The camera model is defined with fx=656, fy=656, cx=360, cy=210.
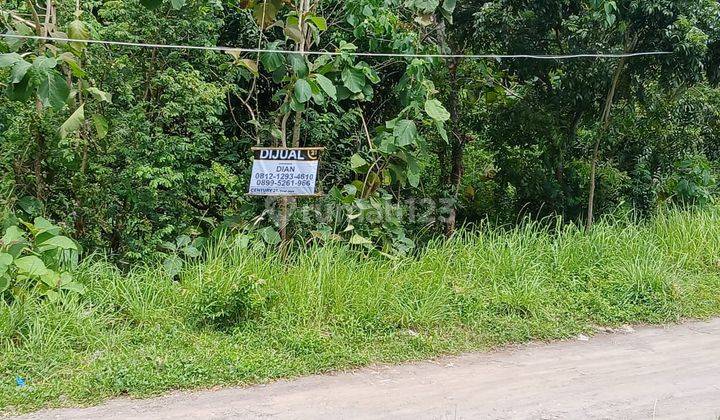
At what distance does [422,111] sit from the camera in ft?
20.4

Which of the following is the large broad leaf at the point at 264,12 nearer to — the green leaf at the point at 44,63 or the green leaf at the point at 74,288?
the green leaf at the point at 44,63

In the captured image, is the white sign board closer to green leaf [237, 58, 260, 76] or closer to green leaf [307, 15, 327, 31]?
green leaf [237, 58, 260, 76]

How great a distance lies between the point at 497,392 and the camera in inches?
163

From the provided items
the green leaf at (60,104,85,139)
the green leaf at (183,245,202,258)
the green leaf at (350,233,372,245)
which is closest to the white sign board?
the green leaf at (350,233,372,245)

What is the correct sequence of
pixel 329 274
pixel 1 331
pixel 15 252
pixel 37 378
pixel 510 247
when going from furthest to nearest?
pixel 510 247, pixel 329 274, pixel 15 252, pixel 1 331, pixel 37 378

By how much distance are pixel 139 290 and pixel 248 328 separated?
93 cm

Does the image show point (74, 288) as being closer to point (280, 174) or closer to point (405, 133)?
point (280, 174)

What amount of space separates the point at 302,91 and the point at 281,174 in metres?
0.74

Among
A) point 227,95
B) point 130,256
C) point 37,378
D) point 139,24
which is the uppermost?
point 139,24

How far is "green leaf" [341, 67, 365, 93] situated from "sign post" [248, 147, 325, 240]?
2.03ft

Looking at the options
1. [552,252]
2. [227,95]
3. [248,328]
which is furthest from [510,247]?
[227,95]

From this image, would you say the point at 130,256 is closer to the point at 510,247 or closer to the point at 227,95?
the point at 227,95

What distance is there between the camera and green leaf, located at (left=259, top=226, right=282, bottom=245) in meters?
5.81

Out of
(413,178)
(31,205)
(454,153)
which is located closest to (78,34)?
(31,205)
